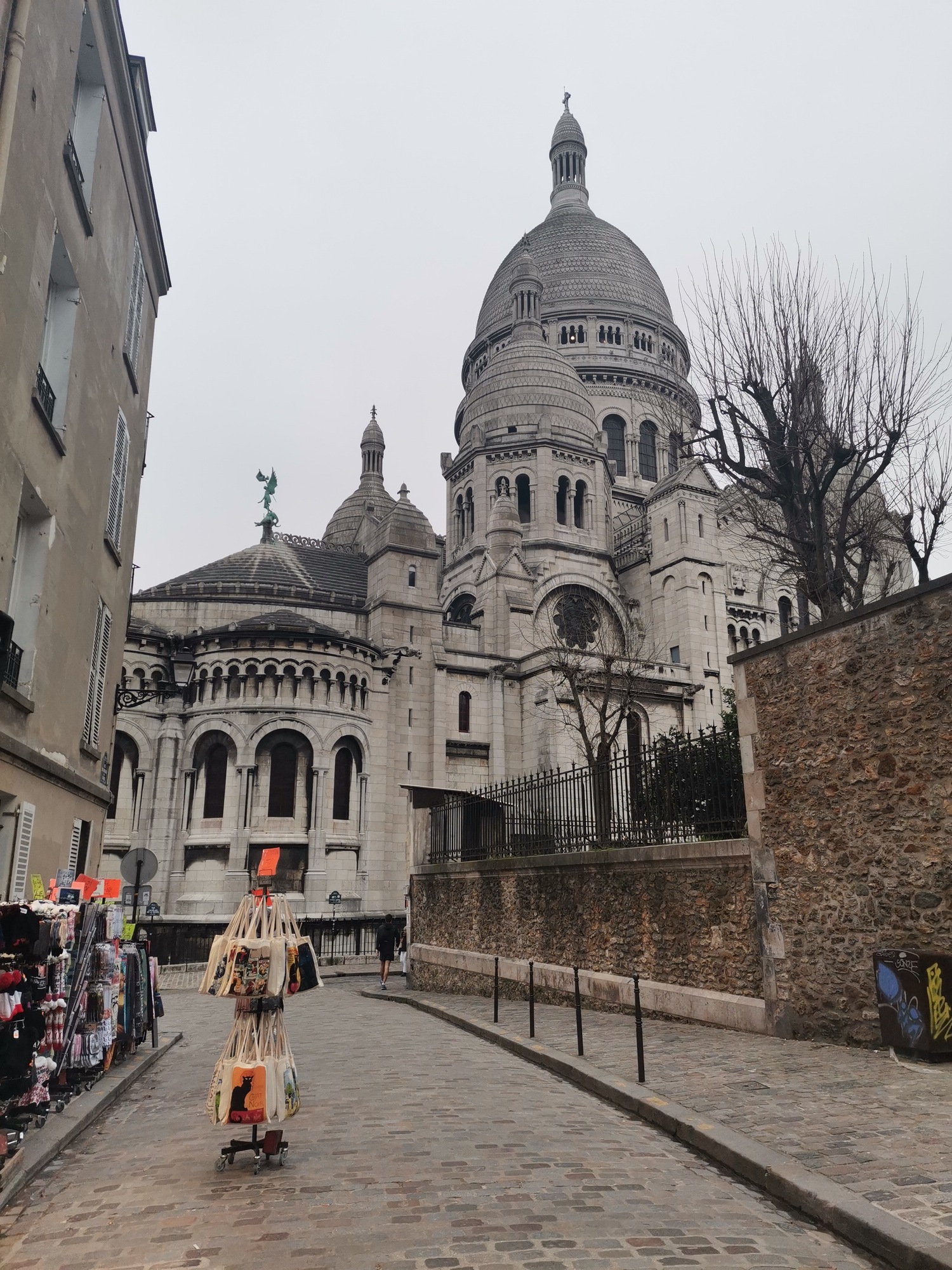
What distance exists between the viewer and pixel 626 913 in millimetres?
12977

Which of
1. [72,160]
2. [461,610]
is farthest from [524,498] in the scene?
[72,160]

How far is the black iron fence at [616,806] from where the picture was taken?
12.3 meters

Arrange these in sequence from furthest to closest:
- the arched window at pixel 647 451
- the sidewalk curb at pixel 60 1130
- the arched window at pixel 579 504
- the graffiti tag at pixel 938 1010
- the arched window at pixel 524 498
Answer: the arched window at pixel 647 451
the arched window at pixel 579 504
the arched window at pixel 524 498
the graffiti tag at pixel 938 1010
the sidewalk curb at pixel 60 1130

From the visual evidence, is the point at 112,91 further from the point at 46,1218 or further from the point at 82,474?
the point at 46,1218

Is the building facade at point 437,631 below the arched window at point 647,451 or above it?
below

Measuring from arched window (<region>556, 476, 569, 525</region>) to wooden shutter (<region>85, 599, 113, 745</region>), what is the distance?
34.3 metres

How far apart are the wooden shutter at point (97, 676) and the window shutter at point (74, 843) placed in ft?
3.79

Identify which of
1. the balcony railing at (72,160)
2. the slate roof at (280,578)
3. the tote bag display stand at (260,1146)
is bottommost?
the tote bag display stand at (260,1146)

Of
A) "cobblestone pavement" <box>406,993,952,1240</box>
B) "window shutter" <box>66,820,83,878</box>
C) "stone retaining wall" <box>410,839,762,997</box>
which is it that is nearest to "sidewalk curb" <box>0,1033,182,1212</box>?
"window shutter" <box>66,820,83,878</box>

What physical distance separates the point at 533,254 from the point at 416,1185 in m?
71.2

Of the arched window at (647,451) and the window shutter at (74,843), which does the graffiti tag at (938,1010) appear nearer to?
the window shutter at (74,843)

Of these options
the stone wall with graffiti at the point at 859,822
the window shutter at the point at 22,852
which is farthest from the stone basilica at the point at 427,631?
the window shutter at the point at 22,852

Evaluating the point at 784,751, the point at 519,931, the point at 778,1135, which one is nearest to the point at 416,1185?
the point at 778,1135

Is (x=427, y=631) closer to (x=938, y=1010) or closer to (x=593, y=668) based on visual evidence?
(x=593, y=668)
